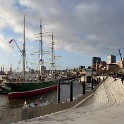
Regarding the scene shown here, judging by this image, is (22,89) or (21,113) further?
(22,89)

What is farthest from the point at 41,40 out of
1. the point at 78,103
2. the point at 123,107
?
the point at 123,107

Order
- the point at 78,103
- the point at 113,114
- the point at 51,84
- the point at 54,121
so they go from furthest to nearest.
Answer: the point at 51,84, the point at 78,103, the point at 113,114, the point at 54,121

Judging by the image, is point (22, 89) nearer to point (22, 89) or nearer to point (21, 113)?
point (22, 89)

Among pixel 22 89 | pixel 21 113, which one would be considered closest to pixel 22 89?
pixel 22 89

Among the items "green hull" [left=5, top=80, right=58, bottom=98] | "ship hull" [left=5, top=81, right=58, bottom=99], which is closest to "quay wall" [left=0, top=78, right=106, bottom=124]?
"ship hull" [left=5, top=81, right=58, bottom=99]

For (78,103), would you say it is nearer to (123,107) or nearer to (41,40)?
(123,107)

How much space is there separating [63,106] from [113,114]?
5709mm

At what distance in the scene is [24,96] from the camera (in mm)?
64375

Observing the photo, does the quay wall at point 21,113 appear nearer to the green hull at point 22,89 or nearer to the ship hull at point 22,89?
the ship hull at point 22,89

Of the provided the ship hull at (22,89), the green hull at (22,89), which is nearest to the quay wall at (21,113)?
the ship hull at (22,89)

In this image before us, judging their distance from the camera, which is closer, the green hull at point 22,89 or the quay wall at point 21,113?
the quay wall at point 21,113

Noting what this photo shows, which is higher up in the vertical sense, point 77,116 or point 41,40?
point 41,40

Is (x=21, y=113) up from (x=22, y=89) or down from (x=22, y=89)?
up

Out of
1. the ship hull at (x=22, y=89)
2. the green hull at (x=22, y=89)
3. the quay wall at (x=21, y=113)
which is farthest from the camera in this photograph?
the green hull at (x=22, y=89)
